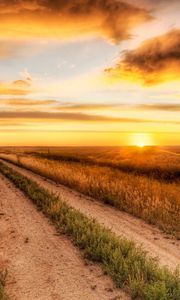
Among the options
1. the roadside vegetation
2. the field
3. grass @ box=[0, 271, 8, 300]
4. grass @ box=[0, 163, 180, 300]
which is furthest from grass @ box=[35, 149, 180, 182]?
grass @ box=[0, 271, 8, 300]

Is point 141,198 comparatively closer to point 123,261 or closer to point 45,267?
point 123,261

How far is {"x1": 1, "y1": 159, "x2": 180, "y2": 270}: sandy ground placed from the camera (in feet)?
29.9

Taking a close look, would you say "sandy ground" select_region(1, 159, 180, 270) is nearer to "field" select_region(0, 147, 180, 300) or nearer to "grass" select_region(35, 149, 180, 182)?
"field" select_region(0, 147, 180, 300)

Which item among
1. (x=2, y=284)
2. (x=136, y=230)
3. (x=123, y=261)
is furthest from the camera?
(x=136, y=230)

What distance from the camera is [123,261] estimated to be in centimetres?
756

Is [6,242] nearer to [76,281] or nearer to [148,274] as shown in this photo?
[76,281]

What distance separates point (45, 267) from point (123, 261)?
175 centimetres

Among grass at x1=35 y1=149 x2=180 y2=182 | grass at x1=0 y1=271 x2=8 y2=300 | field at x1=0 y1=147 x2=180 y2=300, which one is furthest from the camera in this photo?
grass at x1=35 y1=149 x2=180 y2=182

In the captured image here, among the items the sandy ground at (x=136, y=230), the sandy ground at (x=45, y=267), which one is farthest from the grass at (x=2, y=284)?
the sandy ground at (x=136, y=230)

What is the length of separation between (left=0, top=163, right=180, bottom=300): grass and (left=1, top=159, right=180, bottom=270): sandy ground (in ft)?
1.90

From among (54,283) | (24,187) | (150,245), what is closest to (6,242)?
(54,283)

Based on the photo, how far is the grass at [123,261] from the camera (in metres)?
6.41

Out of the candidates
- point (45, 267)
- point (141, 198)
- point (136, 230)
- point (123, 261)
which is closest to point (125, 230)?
point (136, 230)

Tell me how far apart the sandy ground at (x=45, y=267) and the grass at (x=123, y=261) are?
0.78 feet
